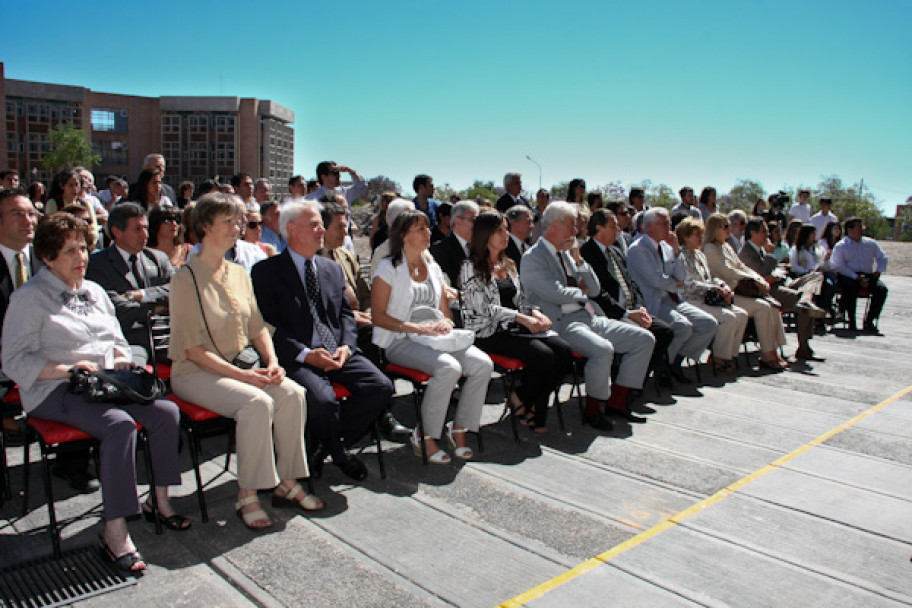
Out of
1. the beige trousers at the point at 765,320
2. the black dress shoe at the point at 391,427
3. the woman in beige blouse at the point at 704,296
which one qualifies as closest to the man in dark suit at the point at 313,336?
the black dress shoe at the point at 391,427

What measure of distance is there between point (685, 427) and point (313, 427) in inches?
118

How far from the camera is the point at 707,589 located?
9.98 feet

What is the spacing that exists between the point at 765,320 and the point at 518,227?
3.16 metres

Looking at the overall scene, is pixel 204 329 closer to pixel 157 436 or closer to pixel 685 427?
pixel 157 436

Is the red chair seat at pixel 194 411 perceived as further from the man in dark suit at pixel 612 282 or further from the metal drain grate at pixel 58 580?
the man in dark suit at pixel 612 282

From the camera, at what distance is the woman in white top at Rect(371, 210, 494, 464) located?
4680mm

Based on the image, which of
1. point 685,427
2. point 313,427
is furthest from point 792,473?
point 313,427

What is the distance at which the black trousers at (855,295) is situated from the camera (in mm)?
10383

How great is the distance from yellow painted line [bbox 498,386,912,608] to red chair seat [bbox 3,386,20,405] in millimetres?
2856

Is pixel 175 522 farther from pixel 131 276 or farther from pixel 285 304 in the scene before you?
pixel 131 276

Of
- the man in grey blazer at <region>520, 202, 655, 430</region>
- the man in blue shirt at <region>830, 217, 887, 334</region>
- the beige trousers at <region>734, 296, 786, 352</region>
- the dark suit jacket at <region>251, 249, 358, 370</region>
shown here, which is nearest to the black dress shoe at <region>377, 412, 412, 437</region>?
the dark suit jacket at <region>251, 249, 358, 370</region>

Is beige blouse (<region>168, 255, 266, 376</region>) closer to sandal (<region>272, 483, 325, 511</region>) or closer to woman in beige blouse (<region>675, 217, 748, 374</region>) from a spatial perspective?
sandal (<region>272, 483, 325, 511</region>)

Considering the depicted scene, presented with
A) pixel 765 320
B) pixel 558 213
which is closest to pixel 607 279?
pixel 558 213

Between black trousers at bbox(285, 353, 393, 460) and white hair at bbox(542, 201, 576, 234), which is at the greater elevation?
white hair at bbox(542, 201, 576, 234)
